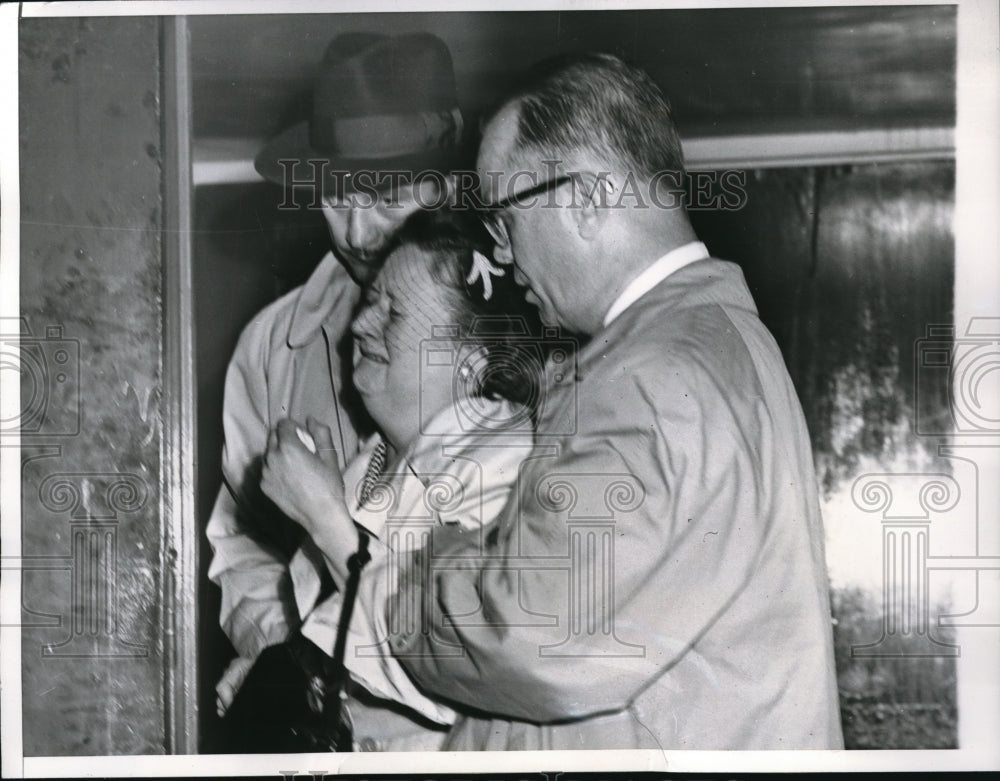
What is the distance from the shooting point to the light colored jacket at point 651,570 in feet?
7.34

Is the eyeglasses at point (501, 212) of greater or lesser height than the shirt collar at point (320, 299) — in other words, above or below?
above

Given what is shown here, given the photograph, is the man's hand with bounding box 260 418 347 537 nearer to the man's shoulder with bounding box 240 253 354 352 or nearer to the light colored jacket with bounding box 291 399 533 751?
the light colored jacket with bounding box 291 399 533 751

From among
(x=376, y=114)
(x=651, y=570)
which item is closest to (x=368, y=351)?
(x=376, y=114)

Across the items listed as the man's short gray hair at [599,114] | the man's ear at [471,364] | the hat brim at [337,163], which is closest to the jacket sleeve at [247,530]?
the hat brim at [337,163]

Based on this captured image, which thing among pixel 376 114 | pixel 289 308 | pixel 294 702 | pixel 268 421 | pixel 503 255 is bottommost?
pixel 294 702

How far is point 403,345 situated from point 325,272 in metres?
0.25

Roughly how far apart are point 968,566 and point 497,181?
54.6 inches

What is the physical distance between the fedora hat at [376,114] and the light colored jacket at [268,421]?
0.78 feet

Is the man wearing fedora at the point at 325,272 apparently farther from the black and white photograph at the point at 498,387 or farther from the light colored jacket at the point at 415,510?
the light colored jacket at the point at 415,510

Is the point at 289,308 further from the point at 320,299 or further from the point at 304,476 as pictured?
the point at 304,476

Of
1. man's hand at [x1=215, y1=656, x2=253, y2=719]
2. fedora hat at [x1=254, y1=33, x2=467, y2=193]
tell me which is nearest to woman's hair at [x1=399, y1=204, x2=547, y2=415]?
fedora hat at [x1=254, y1=33, x2=467, y2=193]

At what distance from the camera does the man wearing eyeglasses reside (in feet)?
7.35

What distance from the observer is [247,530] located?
2.38 m

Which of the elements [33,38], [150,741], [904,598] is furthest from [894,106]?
[150,741]
